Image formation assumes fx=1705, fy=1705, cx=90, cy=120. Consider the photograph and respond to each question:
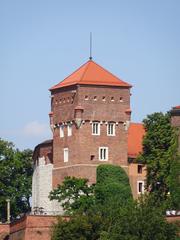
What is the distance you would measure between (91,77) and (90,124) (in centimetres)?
370

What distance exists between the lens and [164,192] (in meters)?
119

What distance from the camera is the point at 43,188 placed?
129 metres

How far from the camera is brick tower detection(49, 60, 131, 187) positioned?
12388 centimetres

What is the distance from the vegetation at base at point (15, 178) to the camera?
449 ft

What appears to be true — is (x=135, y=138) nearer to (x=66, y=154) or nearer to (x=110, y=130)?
(x=110, y=130)

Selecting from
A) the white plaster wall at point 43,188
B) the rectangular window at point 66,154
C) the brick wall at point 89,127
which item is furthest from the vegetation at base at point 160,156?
the white plaster wall at point 43,188

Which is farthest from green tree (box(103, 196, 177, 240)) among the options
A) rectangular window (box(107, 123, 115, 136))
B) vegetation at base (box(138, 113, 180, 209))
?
rectangular window (box(107, 123, 115, 136))

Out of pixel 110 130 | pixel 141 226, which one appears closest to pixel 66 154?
pixel 110 130

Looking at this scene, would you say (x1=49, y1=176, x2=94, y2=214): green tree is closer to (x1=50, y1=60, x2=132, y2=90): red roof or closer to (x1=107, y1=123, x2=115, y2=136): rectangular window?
(x1=107, y1=123, x2=115, y2=136): rectangular window

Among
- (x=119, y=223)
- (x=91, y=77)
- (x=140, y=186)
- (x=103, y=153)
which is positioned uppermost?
(x=91, y=77)

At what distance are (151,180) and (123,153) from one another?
189 inches

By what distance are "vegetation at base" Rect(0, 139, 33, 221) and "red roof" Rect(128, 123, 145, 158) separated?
1168 cm

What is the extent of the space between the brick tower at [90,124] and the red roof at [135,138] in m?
2.11

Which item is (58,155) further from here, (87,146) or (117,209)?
A: (117,209)
